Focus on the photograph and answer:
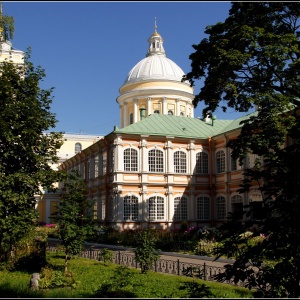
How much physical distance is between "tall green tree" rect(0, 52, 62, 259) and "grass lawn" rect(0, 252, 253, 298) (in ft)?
6.32

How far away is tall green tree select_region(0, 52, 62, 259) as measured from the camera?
599 inches

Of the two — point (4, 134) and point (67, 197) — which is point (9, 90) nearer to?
point (4, 134)

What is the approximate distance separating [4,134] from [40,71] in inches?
124

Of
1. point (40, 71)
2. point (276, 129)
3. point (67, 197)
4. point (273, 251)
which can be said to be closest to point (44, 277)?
point (67, 197)

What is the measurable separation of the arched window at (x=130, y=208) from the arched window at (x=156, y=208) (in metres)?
1.20

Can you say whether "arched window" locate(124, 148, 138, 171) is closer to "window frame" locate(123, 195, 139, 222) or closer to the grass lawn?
"window frame" locate(123, 195, 139, 222)

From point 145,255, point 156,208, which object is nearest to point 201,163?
point 156,208

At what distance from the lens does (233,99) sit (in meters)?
20.1

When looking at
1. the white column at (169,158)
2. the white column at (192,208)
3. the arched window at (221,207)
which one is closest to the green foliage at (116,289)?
the white column at (169,158)

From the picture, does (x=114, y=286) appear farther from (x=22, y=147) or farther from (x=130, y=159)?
(x=130, y=159)

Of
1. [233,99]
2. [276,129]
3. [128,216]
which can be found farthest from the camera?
[128,216]

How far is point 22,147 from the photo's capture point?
1588cm

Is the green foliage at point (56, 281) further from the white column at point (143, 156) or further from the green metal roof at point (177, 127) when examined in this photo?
the white column at point (143, 156)

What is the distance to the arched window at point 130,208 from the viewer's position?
32375 mm
